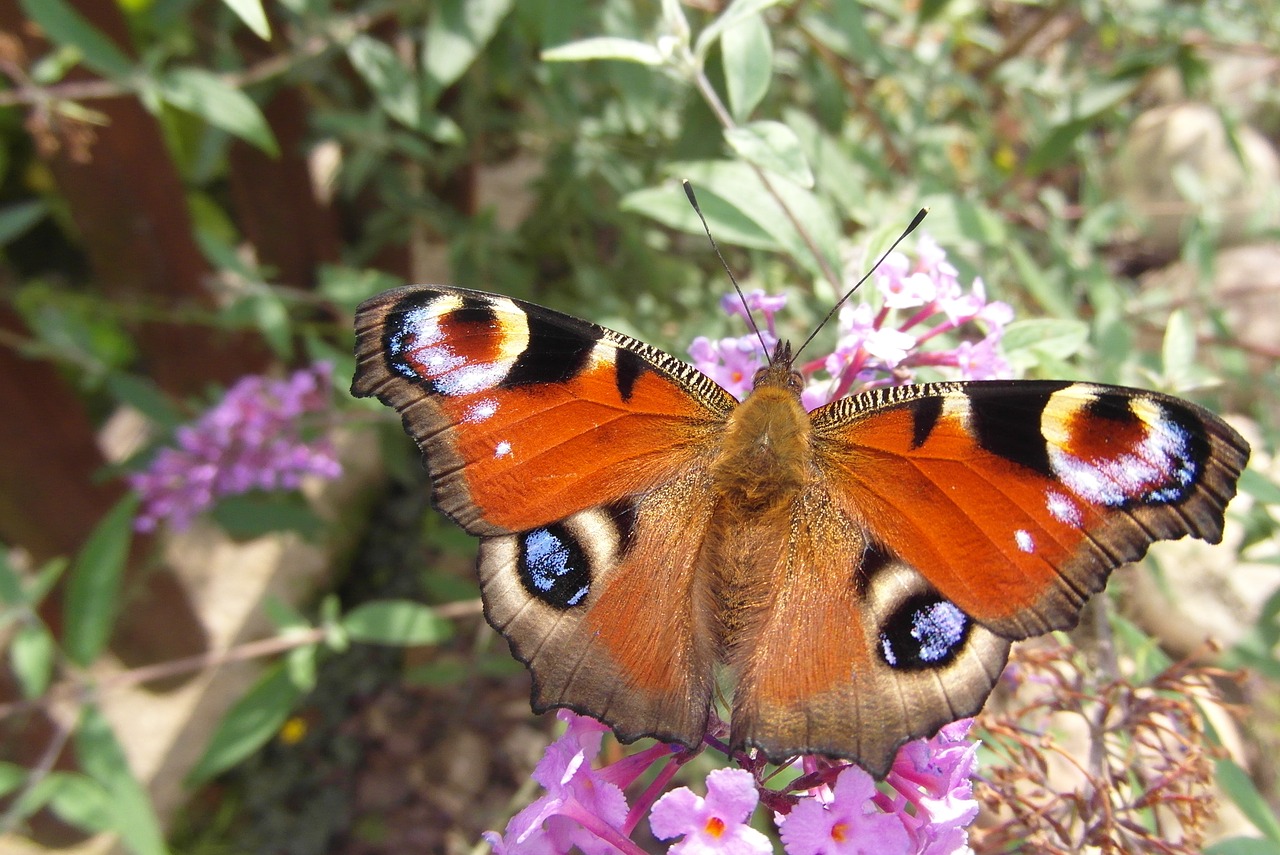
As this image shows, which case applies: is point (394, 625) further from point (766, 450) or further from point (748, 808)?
point (748, 808)

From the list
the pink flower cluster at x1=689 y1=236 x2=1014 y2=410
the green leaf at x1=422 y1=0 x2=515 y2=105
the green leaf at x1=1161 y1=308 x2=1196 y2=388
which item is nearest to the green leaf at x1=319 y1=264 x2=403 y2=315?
the green leaf at x1=422 y1=0 x2=515 y2=105

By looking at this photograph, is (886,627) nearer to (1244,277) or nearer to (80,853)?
(80,853)

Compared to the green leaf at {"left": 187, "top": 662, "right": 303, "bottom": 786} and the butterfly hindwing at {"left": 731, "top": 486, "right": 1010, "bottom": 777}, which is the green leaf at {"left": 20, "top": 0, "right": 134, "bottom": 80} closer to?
the green leaf at {"left": 187, "top": 662, "right": 303, "bottom": 786}

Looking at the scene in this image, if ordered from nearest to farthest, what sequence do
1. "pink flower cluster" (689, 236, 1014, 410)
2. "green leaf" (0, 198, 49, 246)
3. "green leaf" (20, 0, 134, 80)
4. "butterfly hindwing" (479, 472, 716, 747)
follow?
"butterfly hindwing" (479, 472, 716, 747) → "pink flower cluster" (689, 236, 1014, 410) → "green leaf" (20, 0, 134, 80) → "green leaf" (0, 198, 49, 246)

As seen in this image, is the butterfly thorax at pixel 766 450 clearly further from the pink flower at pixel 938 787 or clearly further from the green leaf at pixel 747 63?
the green leaf at pixel 747 63

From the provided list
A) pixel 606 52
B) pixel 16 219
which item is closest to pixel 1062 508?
pixel 606 52

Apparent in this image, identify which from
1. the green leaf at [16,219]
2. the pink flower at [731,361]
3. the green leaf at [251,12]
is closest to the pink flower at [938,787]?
the pink flower at [731,361]
